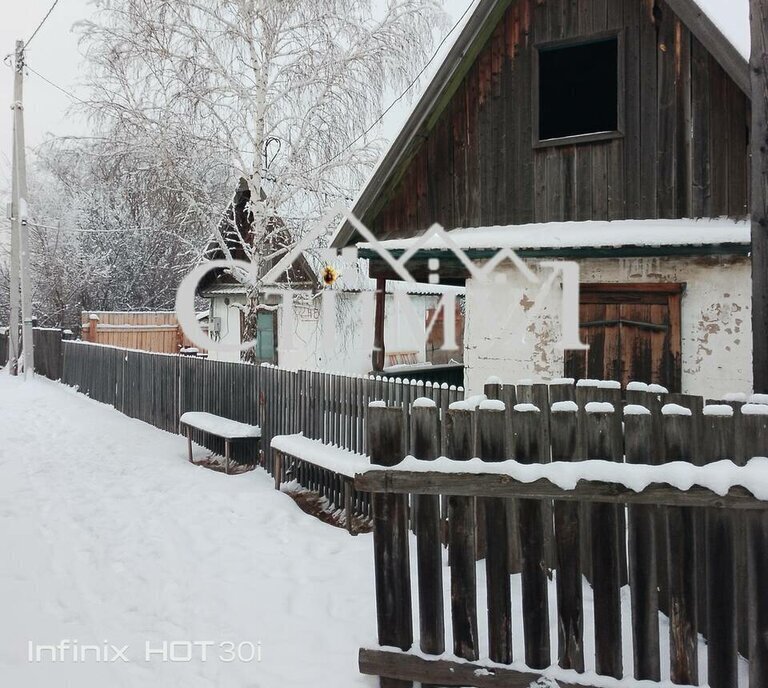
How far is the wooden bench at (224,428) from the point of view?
8.61 m

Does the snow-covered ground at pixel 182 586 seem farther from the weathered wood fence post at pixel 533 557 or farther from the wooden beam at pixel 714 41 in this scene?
the wooden beam at pixel 714 41

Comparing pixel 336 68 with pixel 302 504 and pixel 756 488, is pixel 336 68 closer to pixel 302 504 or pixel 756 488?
pixel 302 504

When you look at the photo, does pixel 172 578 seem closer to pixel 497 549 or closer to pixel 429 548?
pixel 429 548

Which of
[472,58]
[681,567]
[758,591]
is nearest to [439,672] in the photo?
[681,567]

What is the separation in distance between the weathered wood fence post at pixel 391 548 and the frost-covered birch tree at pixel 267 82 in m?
9.15

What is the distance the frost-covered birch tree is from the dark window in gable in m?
2.91

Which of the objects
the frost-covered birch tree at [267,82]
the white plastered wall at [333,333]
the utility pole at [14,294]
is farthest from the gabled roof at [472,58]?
the utility pole at [14,294]

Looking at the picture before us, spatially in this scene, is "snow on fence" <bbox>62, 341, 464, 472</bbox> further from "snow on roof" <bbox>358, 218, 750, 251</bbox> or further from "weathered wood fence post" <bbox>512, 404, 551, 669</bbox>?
"weathered wood fence post" <bbox>512, 404, 551, 669</bbox>

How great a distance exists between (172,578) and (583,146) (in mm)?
6016

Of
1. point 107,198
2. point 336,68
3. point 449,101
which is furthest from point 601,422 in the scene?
point 107,198

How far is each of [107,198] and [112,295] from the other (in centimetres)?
447

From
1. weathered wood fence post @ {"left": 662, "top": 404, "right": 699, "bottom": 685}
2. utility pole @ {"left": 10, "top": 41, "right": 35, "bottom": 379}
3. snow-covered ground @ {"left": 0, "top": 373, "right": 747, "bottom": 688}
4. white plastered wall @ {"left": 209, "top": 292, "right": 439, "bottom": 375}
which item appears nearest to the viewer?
weathered wood fence post @ {"left": 662, "top": 404, "right": 699, "bottom": 685}

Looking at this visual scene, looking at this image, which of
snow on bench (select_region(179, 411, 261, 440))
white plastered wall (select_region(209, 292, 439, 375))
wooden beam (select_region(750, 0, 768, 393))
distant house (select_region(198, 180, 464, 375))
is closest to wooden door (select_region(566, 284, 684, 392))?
wooden beam (select_region(750, 0, 768, 393))

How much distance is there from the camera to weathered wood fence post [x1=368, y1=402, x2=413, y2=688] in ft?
11.1
